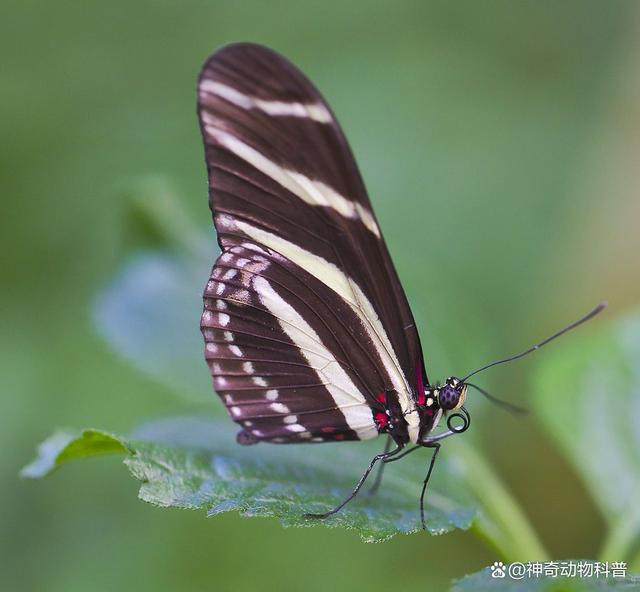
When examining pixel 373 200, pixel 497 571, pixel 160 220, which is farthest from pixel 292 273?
pixel 373 200

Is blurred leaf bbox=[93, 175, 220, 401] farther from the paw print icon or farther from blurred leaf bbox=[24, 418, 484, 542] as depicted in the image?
the paw print icon

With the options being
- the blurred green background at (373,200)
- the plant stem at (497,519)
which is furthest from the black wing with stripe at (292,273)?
the blurred green background at (373,200)

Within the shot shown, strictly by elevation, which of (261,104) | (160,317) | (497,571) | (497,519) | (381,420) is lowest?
(497,519)

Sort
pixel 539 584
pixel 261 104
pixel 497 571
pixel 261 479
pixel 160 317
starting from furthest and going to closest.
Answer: pixel 160 317, pixel 261 104, pixel 261 479, pixel 497 571, pixel 539 584

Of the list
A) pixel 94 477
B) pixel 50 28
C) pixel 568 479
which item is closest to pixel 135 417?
pixel 94 477

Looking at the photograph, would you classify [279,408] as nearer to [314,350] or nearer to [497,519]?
[314,350]

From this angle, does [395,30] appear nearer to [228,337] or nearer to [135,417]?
[135,417]
